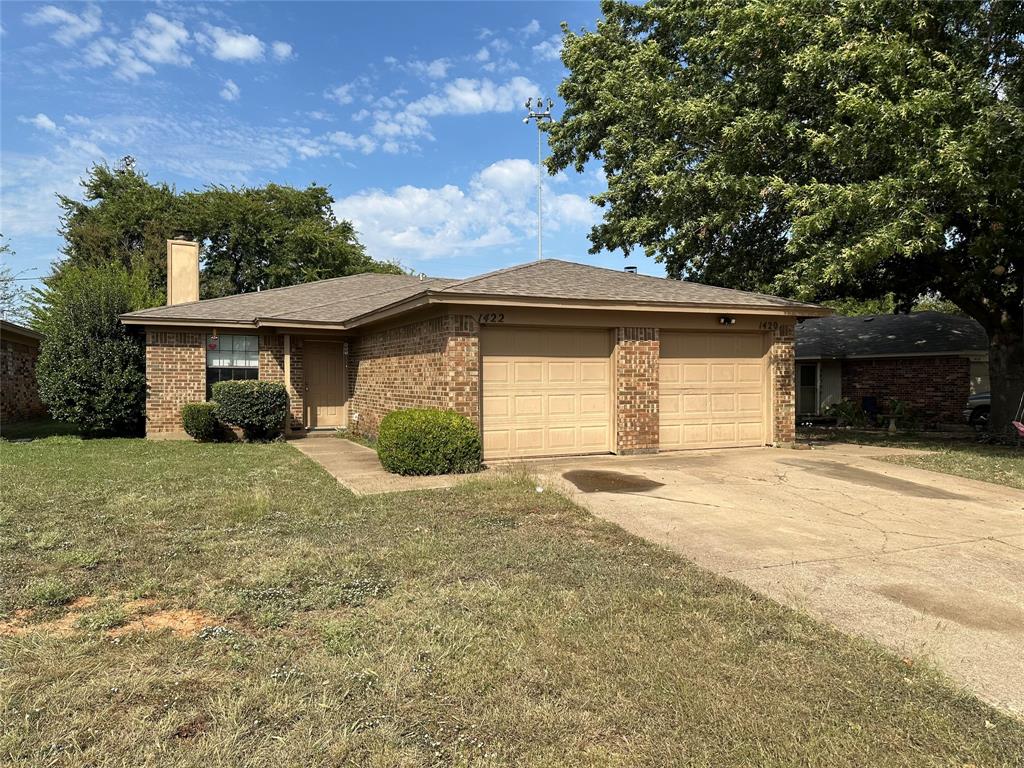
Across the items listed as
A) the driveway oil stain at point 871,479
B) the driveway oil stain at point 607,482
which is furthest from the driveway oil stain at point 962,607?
the driveway oil stain at point 871,479

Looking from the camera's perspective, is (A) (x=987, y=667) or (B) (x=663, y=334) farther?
(B) (x=663, y=334)

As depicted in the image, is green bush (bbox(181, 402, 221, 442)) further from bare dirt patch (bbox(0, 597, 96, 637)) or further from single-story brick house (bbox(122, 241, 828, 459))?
bare dirt patch (bbox(0, 597, 96, 637))

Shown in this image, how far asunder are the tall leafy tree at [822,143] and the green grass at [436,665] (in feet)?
28.0

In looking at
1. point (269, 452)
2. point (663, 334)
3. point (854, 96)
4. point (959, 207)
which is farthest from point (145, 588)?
point (959, 207)

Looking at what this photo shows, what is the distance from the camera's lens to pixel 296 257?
34.6m

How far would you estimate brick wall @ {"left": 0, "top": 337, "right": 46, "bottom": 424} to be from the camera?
1734 cm

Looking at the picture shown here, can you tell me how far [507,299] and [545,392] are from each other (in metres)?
1.95

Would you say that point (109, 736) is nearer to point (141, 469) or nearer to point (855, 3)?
point (141, 469)

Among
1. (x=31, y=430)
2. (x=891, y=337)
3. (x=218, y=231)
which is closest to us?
(x=31, y=430)

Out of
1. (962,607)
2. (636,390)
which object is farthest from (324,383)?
(962,607)

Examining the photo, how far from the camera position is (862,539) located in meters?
5.52

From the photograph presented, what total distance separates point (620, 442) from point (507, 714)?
838cm

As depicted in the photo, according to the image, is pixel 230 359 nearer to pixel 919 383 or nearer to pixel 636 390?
pixel 636 390

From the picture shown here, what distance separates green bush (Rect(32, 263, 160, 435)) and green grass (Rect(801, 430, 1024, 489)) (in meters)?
16.0
